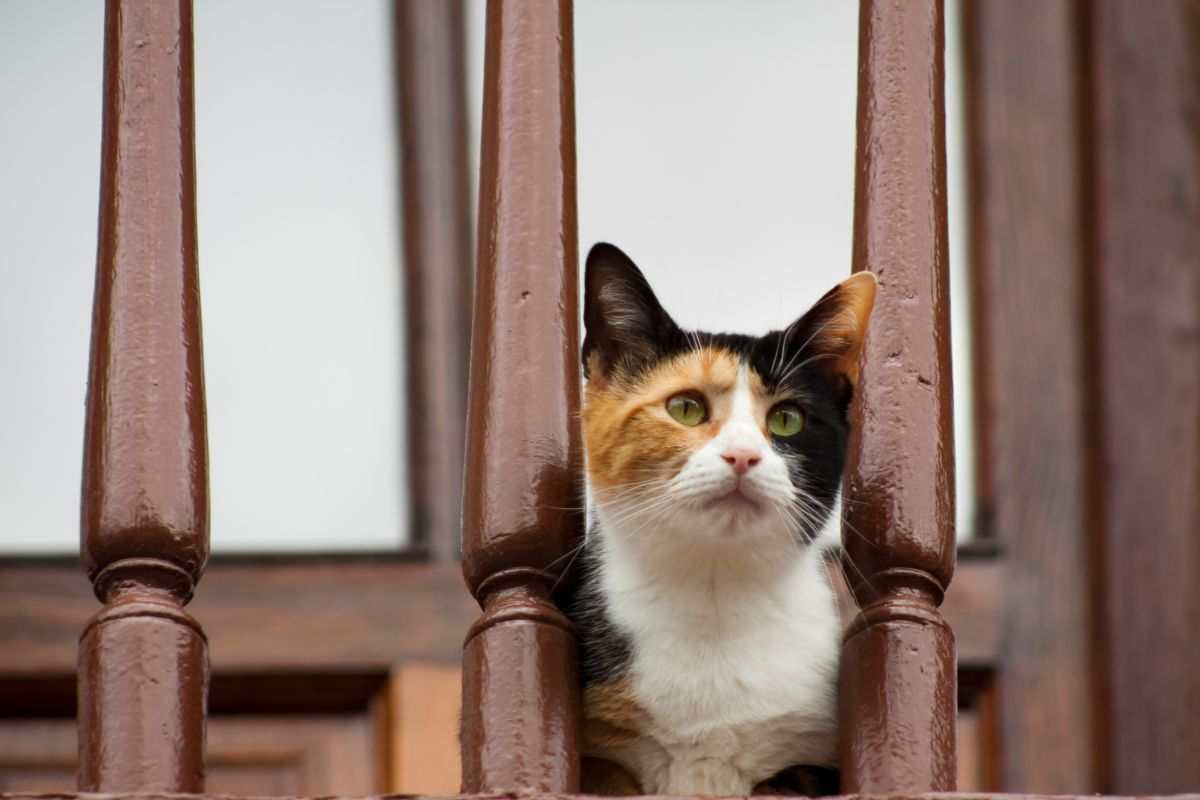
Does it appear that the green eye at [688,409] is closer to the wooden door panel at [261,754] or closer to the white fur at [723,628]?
the white fur at [723,628]

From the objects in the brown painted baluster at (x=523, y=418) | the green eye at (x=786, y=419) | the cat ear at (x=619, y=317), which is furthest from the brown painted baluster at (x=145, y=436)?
the green eye at (x=786, y=419)

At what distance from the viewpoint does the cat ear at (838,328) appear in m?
1.43

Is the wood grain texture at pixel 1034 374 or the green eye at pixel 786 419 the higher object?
the wood grain texture at pixel 1034 374

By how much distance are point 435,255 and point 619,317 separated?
39.4 inches

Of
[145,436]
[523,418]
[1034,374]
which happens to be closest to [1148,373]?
[1034,374]

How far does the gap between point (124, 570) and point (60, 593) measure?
127 cm

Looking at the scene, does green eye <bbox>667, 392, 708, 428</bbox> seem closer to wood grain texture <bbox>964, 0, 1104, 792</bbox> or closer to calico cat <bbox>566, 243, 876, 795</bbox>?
calico cat <bbox>566, 243, 876, 795</bbox>

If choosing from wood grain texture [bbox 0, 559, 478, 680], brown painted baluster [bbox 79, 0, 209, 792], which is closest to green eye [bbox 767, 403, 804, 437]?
brown painted baluster [bbox 79, 0, 209, 792]

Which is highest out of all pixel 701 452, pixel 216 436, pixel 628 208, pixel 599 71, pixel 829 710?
pixel 599 71

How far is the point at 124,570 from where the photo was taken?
131 centimetres

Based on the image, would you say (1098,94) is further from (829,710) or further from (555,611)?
Result: (555,611)

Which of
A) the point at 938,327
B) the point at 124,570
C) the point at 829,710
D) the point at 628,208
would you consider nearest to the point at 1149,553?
the point at 628,208

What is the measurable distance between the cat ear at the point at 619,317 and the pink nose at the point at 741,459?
17 cm

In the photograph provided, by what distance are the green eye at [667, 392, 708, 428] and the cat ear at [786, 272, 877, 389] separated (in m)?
0.09
